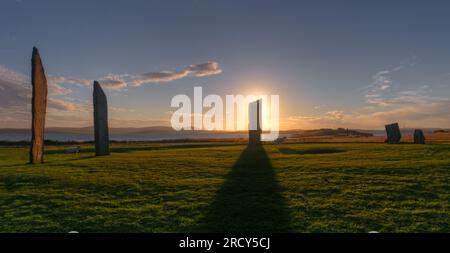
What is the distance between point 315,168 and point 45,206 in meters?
9.91

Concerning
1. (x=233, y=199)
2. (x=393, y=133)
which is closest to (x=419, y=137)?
(x=393, y=133)

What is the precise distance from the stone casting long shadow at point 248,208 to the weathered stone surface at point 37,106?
1225 cm

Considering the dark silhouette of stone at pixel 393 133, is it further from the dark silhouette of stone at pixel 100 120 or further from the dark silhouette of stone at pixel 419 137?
the dark silhouette of stone at pixel 100 120

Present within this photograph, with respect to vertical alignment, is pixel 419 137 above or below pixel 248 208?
above

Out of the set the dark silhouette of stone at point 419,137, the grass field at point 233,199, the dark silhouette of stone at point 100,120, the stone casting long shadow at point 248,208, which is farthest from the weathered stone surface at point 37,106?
the dark silhouette of stone at point 419,137

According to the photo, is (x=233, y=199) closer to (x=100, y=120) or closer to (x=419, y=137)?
(x=100, y=120)

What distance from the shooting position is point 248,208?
23.6 feet

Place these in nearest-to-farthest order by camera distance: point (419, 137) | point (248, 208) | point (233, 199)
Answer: point (248, 208) < point (233, 199) < point (419, 137)

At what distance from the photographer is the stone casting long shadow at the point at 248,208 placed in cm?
597

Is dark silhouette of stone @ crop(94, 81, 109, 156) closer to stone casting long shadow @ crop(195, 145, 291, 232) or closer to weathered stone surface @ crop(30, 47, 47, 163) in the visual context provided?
weathered stone surface @ crop(30, 47, 47, 163)

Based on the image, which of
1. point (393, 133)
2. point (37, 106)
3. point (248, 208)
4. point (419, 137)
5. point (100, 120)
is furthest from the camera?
point (393, 133)

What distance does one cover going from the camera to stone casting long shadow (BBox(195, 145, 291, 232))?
5969 millimetres

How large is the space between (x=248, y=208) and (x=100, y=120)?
15999 mm
